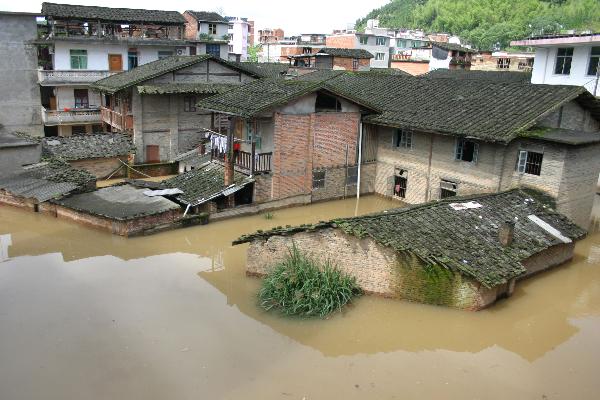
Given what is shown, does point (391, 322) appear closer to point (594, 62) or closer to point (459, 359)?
point (459, 359)

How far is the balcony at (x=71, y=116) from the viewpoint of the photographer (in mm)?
31469

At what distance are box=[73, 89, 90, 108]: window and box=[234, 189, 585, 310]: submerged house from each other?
79.9 ft

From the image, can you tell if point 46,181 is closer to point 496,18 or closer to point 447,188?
point 447,188

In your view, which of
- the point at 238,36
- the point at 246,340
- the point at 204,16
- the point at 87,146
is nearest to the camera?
the point at 246,340

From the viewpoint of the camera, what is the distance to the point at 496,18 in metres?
113

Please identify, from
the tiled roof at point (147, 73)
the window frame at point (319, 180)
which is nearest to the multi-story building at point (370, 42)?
the tiled roof at point (147, 73)

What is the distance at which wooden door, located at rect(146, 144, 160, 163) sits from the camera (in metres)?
28.4

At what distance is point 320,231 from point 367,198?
10820 mm

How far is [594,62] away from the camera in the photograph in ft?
89.7

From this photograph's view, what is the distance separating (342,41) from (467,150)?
169ft

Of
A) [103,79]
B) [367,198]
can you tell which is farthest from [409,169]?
[103,79]

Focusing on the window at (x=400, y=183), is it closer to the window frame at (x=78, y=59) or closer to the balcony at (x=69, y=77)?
the balcony at (x=69, y=77)

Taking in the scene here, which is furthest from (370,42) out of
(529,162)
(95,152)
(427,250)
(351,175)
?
(427,250)

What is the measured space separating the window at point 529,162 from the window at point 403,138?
16.8ft
